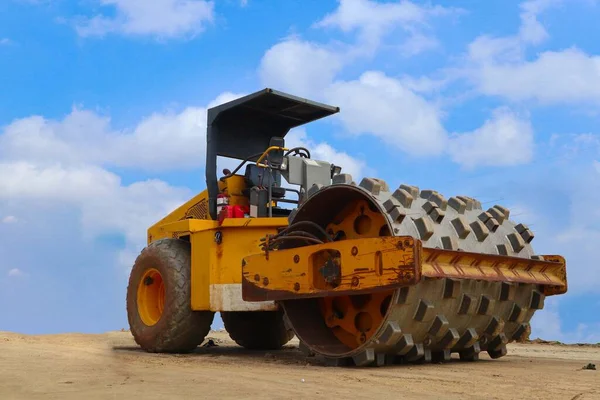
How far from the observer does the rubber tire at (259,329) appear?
33.8ft

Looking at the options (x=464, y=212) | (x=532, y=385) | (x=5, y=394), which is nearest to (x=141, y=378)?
(x=5, y=394)

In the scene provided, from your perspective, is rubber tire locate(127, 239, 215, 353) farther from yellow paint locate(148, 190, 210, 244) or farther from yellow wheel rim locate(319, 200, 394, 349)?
yellow wheel rim locate(319, 200, 394, 349)

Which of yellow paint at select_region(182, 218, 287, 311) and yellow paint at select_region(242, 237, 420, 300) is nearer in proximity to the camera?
yellow paint at select_region(242, 237, 420, 300)

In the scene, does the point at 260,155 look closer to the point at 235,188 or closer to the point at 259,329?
the point at 235,188

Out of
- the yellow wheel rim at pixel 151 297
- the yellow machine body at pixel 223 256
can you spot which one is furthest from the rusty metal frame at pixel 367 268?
the yellow wheel rim at pixel 151 297

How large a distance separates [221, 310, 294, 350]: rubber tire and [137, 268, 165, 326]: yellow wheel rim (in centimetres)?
120

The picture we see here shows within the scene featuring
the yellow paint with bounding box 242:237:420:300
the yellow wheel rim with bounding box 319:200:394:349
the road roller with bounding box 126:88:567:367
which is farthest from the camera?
the yellow wheel rim with bounding box 319:200:394:349

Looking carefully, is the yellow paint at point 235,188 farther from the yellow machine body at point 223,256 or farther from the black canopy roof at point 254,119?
the yellow machine body at point 223,256

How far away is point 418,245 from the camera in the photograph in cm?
590

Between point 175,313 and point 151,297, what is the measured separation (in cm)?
98

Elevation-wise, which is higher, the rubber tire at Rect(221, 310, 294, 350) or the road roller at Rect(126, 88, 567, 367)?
the road roller at Rect(126, 88, 567, 367)

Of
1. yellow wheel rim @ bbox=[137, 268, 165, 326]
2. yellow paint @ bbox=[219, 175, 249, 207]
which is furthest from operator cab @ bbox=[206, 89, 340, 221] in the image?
yellow wheel rim @ bbox=[137, 268, 165, 326]

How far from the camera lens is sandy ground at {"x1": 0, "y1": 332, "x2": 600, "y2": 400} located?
4.94m

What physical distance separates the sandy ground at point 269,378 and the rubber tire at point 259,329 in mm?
2005
